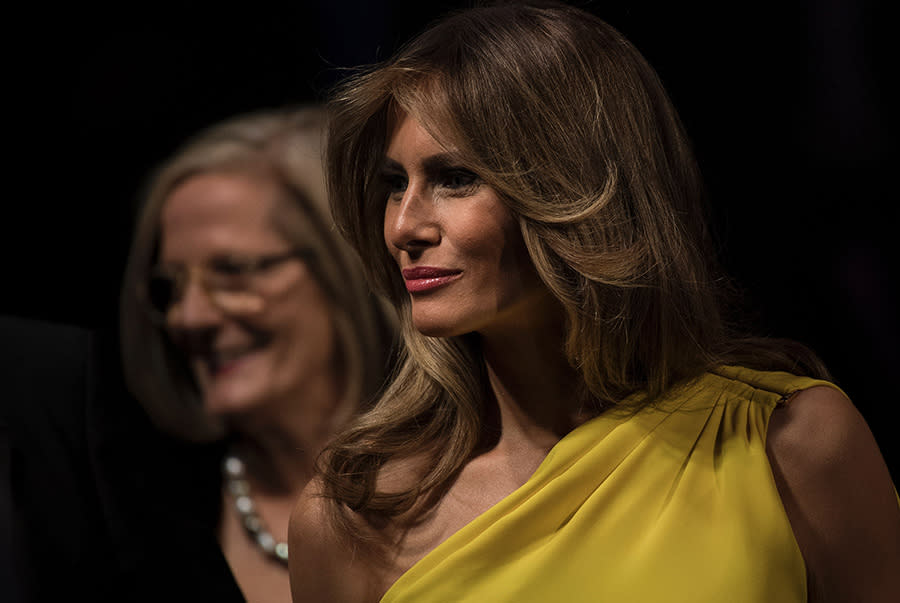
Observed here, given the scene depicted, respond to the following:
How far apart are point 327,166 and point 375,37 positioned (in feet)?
2.28

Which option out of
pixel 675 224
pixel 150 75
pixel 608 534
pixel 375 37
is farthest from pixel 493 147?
pixel 150 75

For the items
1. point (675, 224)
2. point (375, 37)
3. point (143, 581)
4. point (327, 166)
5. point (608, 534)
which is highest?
point (375, 37)

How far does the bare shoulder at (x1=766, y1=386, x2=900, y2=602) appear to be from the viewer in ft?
5.31

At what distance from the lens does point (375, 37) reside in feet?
8.02

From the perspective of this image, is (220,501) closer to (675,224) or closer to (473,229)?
(473,229)

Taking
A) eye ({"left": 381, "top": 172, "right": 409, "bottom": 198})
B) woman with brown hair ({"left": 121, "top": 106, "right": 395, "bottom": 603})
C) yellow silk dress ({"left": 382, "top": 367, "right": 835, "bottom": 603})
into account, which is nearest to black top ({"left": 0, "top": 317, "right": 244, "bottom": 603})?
woman with brown hair ({"left": 121, "top": 106, "right": 395, "bottom": 603})

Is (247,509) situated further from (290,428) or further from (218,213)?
→ (218,213)

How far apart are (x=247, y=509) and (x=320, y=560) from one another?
765 mm

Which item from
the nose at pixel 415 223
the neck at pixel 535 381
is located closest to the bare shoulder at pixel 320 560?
the neck at pixel 535 381

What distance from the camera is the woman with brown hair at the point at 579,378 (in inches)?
62.5

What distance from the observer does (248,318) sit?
2523 mm

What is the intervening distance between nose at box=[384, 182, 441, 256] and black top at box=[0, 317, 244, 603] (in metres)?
1.14

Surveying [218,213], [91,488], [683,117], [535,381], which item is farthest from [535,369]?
[91,488]

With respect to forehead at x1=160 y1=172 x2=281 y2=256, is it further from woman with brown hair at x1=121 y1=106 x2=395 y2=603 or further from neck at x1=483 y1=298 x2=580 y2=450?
neck at x1=483 y1=298 x2=580 y2=450
